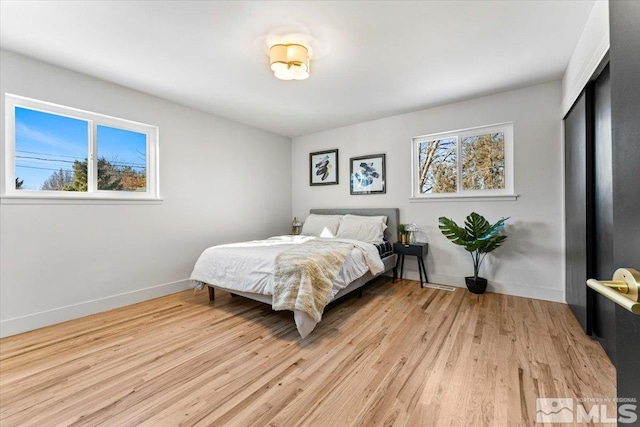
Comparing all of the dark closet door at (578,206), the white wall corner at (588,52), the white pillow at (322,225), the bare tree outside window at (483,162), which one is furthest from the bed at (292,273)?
the white wall corner at (588,52)

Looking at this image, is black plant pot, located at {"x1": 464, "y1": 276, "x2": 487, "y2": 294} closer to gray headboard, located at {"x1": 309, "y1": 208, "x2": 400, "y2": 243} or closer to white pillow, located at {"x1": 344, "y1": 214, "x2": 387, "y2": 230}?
gray headboard, located at {"x1": 309, "y1": 208, "x2": 400, "y2": 243}

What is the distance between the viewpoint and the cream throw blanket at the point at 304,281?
2.22 meters

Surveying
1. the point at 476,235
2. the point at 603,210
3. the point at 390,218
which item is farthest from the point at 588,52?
the point at 390,218

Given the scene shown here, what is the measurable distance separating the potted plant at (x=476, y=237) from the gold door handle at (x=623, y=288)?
2882 mm

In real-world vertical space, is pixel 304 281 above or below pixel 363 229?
below

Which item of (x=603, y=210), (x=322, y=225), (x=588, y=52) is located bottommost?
(x=322, y=225)

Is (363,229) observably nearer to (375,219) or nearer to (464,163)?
(375,219)

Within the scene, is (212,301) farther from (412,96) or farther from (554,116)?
(554,116)

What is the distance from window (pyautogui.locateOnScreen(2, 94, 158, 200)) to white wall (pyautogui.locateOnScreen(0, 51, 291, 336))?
12cm

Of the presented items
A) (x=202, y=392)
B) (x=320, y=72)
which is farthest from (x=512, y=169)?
(x=202, y=392)

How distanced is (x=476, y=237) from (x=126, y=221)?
414cm

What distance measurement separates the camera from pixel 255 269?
2.56 m

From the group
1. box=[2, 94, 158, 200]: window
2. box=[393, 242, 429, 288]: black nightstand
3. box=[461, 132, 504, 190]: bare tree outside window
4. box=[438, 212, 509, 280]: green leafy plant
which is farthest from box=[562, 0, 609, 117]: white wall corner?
box=[2, 94, 158, 200]: window

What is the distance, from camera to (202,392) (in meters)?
1.60
